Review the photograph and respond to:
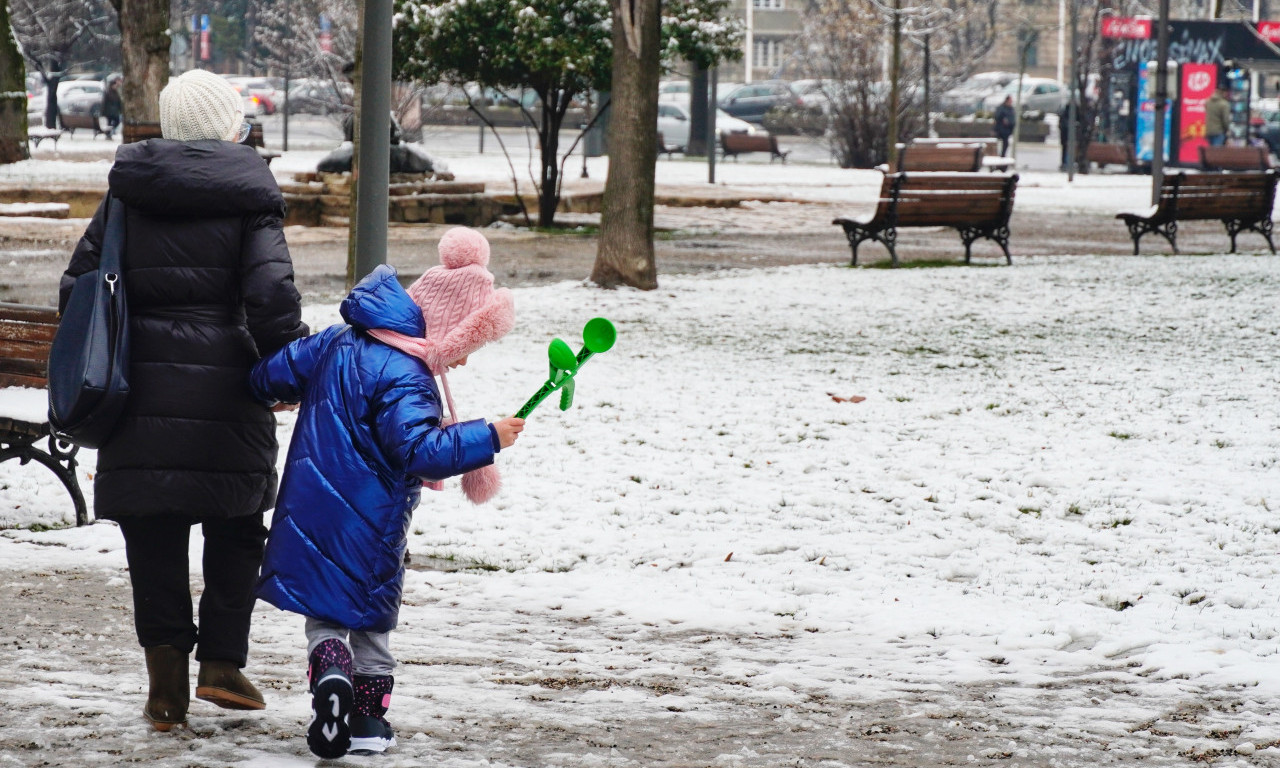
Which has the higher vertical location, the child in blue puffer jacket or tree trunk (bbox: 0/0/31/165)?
tree trunk (bbox: 0/0/31/165)

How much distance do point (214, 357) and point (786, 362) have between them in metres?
5.99

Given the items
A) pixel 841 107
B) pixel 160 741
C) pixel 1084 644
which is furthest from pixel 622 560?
pixel 841 107

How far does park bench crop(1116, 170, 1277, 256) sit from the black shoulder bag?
529 inches

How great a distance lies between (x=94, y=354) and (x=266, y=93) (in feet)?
150

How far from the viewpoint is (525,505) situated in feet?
21.3

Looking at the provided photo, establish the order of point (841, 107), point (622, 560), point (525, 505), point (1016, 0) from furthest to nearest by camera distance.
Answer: point (1016, 0) → point (841, 107) → point (525, 505) → point (622, 560)

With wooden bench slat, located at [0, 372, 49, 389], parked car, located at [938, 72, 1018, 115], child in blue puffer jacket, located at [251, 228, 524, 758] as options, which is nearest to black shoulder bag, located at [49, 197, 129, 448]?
child in blue puffer jacket, located at [251, 228, 524, 758]

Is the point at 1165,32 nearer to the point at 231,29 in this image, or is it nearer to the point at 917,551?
the point at 917,551

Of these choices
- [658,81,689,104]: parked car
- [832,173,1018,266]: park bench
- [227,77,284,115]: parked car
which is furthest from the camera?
[227,77,284,115]: parked car

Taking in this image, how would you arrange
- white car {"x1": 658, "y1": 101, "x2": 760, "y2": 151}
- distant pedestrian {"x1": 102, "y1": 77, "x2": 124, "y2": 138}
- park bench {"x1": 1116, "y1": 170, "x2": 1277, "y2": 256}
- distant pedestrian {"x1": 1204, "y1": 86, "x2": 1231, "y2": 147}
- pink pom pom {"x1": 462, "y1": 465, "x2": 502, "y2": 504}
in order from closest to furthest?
pink pom pom {"x1": 462, "y1": 465, "x2": 502, "y2": 504}, park bench {"x1": 1116, "y1": 170, "x2": 1277, "y2": 256}, distant pedestrian {"x1": 1204, "y1": 86, "x2": 1231, "y2": 147}, distant pedestrian {"x1": 102, "y1": 77, "x2": 124, "y2": 138}, white car {"x1": 658, "y1": 101, "x2": 760, "y2": 151}

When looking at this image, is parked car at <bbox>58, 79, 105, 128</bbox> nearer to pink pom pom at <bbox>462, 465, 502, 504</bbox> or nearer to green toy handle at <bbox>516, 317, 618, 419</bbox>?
pink pom pom at <bbox>462, 465, 502, 504</bbox>

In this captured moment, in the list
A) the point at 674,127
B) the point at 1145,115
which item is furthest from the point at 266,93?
the point at 1145,115

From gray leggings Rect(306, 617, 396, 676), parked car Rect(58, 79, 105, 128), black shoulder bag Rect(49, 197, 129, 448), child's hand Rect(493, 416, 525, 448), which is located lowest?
gray leggings Rect(306, 617, 396, 676)

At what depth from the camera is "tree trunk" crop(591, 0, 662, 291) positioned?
464 inches
